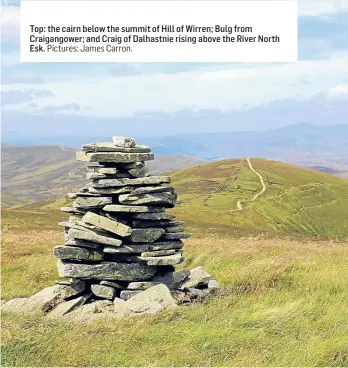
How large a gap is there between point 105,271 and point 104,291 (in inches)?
24.3

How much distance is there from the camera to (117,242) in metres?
16.4

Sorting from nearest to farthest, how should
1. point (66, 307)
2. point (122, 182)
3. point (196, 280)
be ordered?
1. point (66, 307)
2. point (122, 182)
3. point (196, 280)

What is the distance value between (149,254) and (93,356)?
19.2 ft

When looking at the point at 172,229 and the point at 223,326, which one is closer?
the point at 223,326

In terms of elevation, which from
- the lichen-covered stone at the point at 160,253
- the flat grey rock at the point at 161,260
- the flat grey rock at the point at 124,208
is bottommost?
the flat grey rock at the point at 161,260

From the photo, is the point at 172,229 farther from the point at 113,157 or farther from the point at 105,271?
the point at 113,157

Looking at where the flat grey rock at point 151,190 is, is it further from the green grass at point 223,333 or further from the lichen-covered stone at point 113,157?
the green grass at point 223,333

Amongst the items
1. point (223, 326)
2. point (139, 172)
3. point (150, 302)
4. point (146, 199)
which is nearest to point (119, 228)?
point (146, 199)

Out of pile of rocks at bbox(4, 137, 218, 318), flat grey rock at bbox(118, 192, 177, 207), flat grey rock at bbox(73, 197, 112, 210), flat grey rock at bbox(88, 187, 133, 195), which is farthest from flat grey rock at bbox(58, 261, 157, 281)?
flat grey rock at bbox(88, 187, 133, 195)

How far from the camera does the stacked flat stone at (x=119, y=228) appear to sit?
16438 millimetres

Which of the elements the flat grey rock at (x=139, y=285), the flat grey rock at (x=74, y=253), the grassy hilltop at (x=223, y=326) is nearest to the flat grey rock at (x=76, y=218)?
the flat grey rock at (x=74, y=253)

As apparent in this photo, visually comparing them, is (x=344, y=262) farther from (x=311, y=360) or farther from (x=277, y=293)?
(x=311, y=360)

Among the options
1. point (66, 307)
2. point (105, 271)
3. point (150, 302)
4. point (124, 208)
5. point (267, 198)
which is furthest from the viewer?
point (267, 198)

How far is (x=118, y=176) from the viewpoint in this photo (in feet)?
Answer: 56.5
